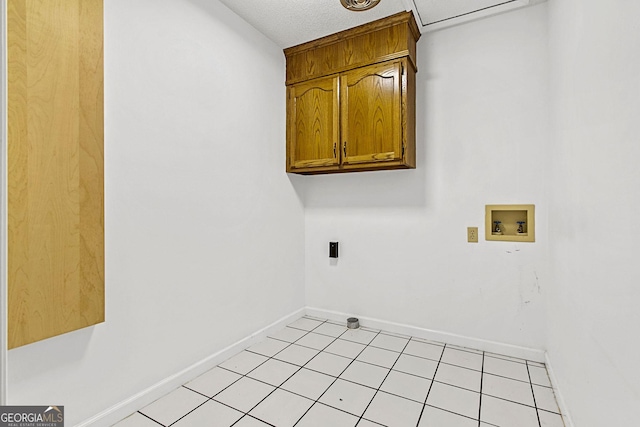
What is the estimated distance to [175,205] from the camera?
185cm

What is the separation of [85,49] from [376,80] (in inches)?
70.8

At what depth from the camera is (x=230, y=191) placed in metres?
2.23

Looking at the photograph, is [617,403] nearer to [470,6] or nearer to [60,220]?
[60,220]

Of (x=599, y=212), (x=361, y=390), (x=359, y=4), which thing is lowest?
(x=361, y=390)

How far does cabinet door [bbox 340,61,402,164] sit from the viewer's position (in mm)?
2305

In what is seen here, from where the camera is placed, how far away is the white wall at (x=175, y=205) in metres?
1.51

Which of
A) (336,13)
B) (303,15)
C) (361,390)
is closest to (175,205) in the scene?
(361,390)

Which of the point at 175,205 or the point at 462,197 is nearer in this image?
the point at 175,205

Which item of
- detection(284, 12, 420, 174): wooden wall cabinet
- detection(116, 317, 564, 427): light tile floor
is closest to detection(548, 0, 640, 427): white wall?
detection(116, 317, 564, 427): light tile floor

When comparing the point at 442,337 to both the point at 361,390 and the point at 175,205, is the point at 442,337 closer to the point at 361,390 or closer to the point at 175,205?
the point at 361,390

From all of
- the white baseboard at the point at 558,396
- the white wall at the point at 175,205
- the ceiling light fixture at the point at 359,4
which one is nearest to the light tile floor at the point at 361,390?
the white baseboard at the point at 558,396

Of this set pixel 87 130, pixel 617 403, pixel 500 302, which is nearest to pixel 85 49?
pixel 87 130

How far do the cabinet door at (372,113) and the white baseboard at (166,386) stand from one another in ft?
5.18

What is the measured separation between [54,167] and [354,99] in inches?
76.4
